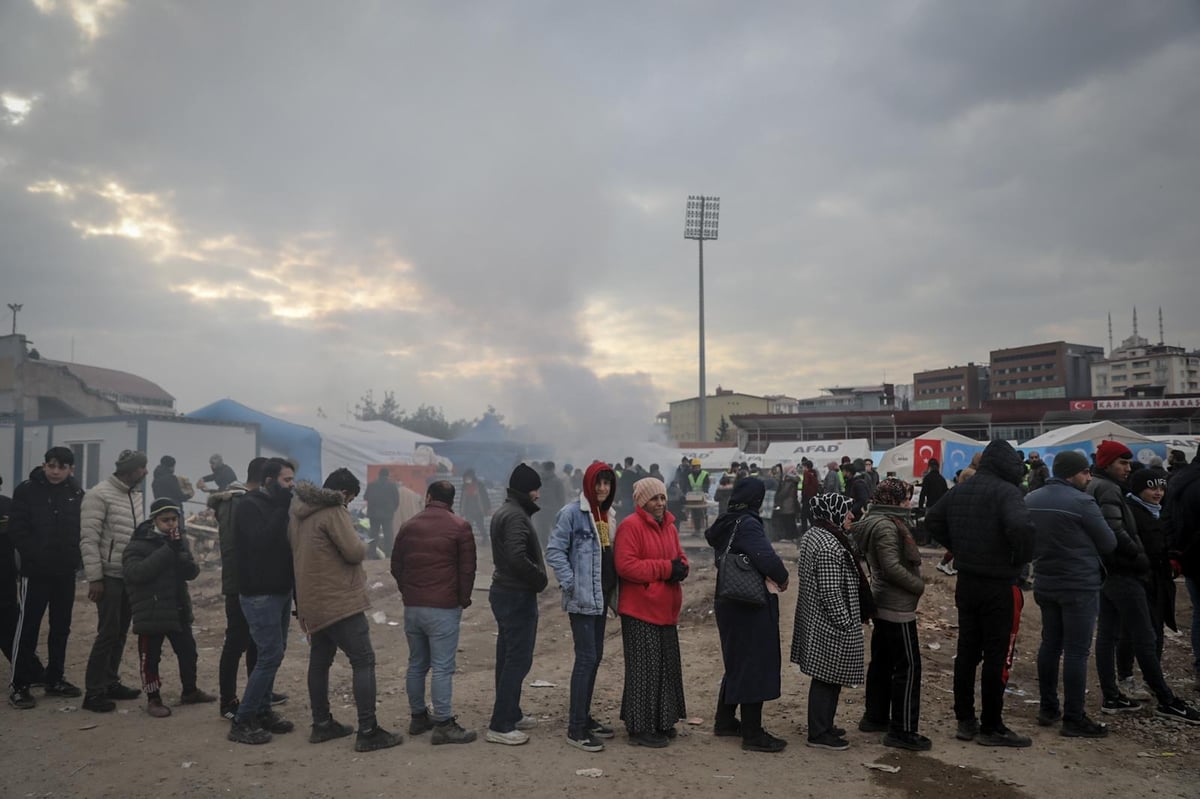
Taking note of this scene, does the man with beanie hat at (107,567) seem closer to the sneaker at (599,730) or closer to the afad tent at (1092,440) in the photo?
the sneaker at (599,730)

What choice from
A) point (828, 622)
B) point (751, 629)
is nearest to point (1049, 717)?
point (828, 622)

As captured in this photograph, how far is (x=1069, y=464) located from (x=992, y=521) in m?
0.98

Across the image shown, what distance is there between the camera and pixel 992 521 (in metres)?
4.78

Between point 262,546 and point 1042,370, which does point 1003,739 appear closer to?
point 262,546

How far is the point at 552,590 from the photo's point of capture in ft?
39.5

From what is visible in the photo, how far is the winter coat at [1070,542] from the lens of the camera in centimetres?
498

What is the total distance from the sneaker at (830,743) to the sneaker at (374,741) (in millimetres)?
2696

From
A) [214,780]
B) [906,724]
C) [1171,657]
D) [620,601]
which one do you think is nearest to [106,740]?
[214,780]

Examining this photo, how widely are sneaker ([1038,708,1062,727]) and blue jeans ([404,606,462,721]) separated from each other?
4083 mm

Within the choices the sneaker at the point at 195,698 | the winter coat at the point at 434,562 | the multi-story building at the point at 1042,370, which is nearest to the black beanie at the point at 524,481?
the winter coat at the point at 434,562

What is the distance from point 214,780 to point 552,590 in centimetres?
775

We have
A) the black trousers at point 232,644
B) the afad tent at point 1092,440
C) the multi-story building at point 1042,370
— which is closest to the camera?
the black trousers at point 232,644

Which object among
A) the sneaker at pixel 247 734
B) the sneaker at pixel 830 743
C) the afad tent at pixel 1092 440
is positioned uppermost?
the afad tent at pixel 1092 440

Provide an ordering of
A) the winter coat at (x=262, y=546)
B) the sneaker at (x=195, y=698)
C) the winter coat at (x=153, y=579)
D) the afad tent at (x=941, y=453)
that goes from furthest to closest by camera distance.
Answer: the afad tent at (x=941, y=453)
the sneaker at (x=195, y=698)
the winter coat at (x=153, y=579)
the winter coat at (x=262, y=546)
